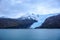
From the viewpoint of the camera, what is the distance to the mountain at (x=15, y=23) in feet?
22.1

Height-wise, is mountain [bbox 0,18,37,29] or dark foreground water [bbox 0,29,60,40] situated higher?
mountain [bbox 0,18,37,29]

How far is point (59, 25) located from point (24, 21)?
153 cm

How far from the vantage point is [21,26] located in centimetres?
714

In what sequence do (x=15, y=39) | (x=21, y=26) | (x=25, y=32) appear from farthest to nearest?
(x=25, y=32)
(x=21, y=26)
(x=15, y=39)

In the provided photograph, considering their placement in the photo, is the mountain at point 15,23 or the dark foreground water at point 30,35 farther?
the mountain at point 15,23

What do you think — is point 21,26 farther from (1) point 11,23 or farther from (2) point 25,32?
(2) point 25,32

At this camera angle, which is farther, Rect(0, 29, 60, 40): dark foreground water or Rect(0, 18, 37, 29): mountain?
Rect(0, 18, 37, 29): mountain

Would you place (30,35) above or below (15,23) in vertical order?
below

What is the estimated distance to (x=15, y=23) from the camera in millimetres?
6941

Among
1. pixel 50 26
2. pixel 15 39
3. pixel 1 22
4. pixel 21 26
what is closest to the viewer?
pixel 15 39

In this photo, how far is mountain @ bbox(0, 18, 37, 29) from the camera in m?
6.73

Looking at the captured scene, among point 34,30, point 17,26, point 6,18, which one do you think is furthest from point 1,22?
point 34,30

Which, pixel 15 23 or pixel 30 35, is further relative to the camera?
pixel 30 35

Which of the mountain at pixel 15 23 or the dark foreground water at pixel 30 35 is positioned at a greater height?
the mountain at pixel 15 23
